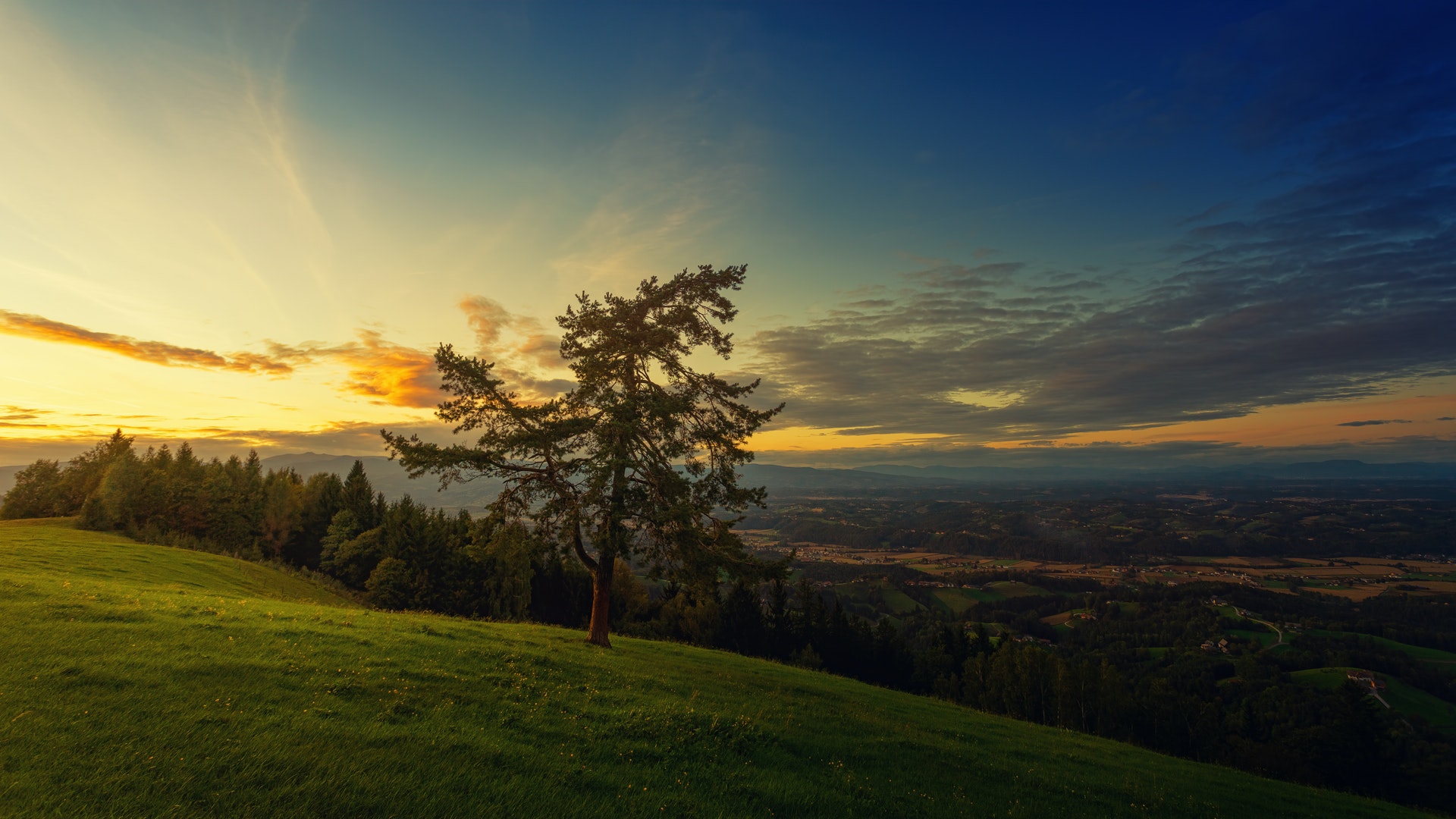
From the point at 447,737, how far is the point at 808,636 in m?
65.2

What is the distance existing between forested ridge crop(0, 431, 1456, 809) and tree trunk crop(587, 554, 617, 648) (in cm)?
2039

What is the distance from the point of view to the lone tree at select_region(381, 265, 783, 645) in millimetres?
20469

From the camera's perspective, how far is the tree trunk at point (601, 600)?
75.2 feet

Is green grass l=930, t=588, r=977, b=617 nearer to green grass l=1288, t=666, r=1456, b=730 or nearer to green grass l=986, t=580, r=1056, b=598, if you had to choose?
green grass l=986, t=580, r=1056, b=598

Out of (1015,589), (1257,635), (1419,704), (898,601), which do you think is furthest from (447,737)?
(1015,589)

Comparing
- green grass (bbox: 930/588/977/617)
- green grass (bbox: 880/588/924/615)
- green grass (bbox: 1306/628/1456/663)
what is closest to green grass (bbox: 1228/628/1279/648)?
green grass (bbox: 1306/628/1456/663)

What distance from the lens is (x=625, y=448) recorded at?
21188mm

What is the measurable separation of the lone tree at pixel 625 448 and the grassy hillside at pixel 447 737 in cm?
448

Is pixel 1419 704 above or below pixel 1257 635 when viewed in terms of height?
below

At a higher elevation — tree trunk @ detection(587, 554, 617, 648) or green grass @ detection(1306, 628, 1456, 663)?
tree trunk @ detection(587, 554, 617, 648)

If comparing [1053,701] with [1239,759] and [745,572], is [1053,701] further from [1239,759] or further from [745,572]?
[745,572]

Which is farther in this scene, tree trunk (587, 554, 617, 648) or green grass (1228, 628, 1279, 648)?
green grass (1228, 628, 1279, 648)

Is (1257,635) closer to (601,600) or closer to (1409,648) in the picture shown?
(1409,648)

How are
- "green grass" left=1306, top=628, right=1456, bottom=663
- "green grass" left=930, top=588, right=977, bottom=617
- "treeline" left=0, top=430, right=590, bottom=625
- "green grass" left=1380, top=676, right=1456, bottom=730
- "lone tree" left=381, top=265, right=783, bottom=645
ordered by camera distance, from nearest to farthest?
"lone tree" left=381, top=265, right=783, bottom=645 < "treeline" left=0, top=430, right=590, bottom=625 < "green grass" left=1380, top=676, right=1456, bottom=730 < "green grass" left=1306, top=628, right=1456, bottom=663 < "green grass" left=930, top=588, right=977, bottom=617
